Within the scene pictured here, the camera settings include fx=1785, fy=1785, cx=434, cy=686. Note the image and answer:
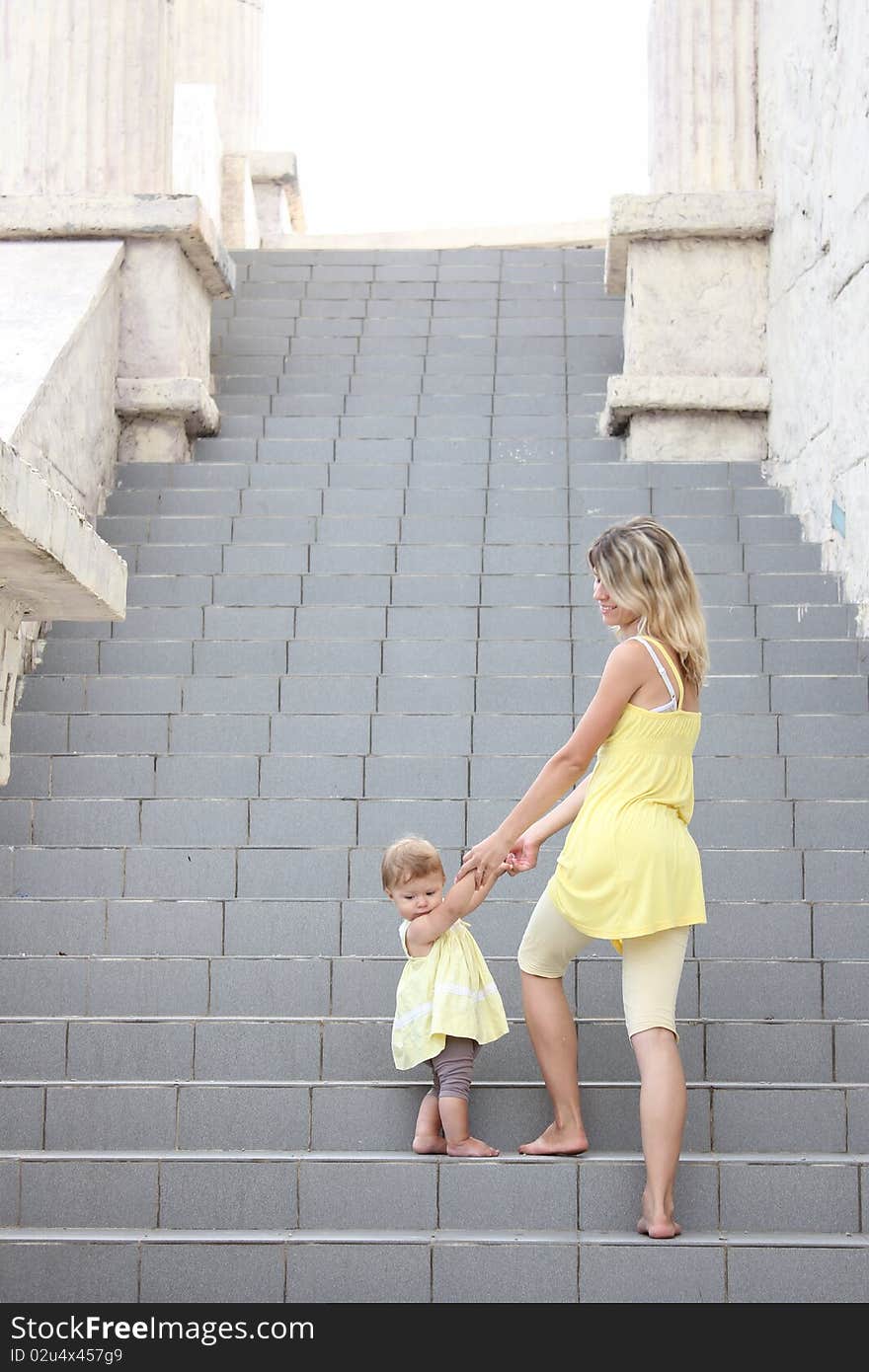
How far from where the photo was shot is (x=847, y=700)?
688 cm

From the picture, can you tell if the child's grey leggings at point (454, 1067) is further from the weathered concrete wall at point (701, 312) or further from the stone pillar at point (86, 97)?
the stone pillar at point (86, 97)

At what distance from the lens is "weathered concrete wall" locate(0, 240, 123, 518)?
7.61m

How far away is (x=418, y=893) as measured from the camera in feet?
15.0

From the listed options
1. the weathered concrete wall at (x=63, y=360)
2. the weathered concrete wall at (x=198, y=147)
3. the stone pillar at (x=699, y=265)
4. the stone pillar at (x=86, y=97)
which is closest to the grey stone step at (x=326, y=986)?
the weathered concrete wall at (x=63, y=360)

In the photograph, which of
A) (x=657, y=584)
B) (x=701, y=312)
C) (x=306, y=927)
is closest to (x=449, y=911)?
(x=657, y=584)

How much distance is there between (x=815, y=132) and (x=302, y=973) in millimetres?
5234

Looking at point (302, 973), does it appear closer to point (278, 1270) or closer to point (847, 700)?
point (278, 1270)

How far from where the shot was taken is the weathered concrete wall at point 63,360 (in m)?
7.61

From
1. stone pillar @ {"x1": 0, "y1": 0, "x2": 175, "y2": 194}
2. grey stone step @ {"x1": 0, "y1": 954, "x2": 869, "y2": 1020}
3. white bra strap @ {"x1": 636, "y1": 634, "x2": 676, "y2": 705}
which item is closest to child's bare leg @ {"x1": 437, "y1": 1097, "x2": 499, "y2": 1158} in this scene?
grey stone step @ {"x1": 0, "y1": 954, "x2": 869, "y2": 1020}

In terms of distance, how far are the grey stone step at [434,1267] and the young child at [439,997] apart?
0.34 metres

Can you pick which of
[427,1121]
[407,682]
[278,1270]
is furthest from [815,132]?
[278,1270]

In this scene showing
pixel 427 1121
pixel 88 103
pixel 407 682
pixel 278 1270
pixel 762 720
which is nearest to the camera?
pixel 278 1270

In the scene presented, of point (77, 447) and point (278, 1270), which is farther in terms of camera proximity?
point (77, 447)

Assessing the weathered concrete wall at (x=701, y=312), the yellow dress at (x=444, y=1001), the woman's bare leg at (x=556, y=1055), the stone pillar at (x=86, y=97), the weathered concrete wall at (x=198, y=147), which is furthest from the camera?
the weathered concrete wall at (x=198, y=147)
